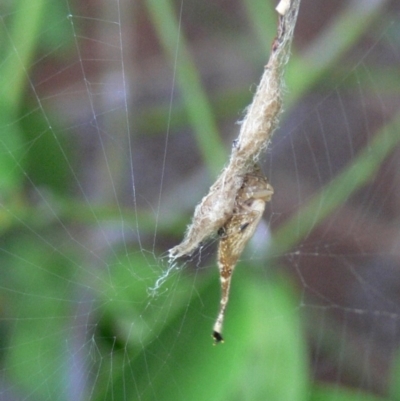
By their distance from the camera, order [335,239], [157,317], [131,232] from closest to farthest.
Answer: [157,317] < [131,232] < [335,239]

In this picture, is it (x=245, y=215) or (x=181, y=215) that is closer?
(x=245, y=215)

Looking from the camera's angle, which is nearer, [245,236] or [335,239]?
[245,236]

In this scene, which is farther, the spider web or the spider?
the spider web

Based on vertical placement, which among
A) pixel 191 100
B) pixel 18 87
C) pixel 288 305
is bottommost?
pixel 288 305

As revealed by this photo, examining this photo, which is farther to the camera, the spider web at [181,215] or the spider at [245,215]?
the spider web at [181,215]

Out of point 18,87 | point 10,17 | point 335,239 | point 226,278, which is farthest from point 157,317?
point 335,239

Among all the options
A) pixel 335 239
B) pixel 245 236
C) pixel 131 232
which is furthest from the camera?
pixel 335 239

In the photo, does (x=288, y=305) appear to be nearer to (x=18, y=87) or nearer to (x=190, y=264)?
(x=190, y=264)

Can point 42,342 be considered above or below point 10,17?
below
